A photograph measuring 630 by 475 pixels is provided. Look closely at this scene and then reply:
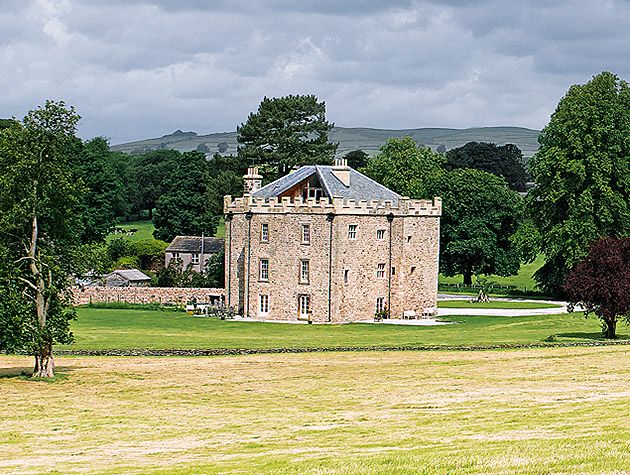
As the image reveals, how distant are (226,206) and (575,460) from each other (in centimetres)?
5107

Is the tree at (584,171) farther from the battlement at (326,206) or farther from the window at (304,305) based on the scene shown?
the window at (304,305)

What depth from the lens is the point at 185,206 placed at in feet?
353

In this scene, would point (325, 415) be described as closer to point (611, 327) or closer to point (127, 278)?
point (611, 327)

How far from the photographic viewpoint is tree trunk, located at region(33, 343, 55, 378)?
3734 cm

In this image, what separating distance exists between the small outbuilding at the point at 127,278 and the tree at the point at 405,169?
76.0ft

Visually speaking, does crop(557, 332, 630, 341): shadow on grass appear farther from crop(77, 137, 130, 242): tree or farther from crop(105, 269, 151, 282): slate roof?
crop(77, 137, 130, 242): tree

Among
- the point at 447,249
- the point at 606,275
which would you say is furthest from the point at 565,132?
the point at 606,275

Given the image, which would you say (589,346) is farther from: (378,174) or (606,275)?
(378,174)

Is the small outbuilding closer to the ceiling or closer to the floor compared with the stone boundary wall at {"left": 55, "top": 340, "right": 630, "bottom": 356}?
closer to the ceiling

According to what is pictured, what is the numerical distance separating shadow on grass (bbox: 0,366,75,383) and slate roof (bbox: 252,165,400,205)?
2866 centimetres

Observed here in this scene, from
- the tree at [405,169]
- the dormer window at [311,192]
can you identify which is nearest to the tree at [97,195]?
the tree at [405,169]

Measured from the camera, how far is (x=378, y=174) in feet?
335

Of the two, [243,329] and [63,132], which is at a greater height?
[63,132]

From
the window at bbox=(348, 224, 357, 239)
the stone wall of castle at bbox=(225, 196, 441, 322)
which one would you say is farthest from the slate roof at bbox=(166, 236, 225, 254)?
the window at bbox=(348, 224, 357, 239)
